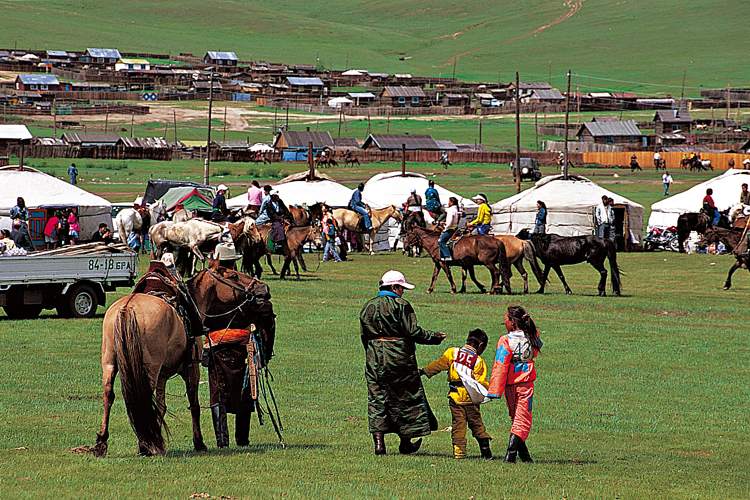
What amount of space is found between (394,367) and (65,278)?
37.7 ft

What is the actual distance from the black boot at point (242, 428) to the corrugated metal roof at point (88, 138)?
85.4m

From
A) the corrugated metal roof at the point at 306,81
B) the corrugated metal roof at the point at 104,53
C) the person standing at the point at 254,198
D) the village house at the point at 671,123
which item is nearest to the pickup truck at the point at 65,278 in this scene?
the person standing at the point at 254,198

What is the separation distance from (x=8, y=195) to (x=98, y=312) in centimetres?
1727

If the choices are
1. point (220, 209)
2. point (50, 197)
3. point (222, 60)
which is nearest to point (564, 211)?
point (220, 209)

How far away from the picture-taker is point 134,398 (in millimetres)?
7832

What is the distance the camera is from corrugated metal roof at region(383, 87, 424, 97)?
141625 millimetres

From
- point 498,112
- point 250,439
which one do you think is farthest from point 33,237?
point 498,112

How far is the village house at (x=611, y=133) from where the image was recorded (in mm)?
100625

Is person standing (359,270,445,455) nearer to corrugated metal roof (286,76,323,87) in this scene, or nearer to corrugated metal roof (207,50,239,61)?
corrugated metal roof (286,76,323,87)

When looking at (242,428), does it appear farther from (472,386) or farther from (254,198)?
(254,198)

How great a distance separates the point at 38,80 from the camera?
130250 millimetres

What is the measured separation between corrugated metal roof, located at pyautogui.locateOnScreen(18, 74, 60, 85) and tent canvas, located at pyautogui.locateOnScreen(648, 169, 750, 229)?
11042 centimetres

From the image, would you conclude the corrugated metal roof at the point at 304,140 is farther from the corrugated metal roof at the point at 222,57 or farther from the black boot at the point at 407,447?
the black boot at the point at 407,447

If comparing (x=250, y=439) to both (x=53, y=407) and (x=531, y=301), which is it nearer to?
(x=53, y=407)
